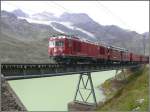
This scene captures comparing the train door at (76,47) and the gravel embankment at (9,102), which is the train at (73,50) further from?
the gravel embankment at (9,102)

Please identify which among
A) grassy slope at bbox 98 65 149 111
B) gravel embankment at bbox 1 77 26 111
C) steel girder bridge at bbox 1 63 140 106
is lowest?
grassy slope at bbox 98 65 149 111

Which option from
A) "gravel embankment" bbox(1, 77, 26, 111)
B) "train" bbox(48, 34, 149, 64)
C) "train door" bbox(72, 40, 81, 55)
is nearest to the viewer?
"gravel embankment" bbox(1, 77, 26, 111)

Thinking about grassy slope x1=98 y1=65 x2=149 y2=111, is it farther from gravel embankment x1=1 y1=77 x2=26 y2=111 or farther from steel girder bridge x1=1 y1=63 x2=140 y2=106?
gravel embankment x1=1 y1=77 x2=26 y2=111

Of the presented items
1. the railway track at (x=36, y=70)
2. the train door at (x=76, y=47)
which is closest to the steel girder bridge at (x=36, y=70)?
the railway track at (x=36, y=70)

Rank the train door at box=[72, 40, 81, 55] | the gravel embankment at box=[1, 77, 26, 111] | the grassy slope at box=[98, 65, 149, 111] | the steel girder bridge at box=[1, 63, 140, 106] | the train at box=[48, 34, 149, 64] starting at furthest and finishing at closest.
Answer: the train door at box=[72, 40, 81, 55]
the train at box=[48, 34, 149, 64]
the grassy slope at box=[98, 65, 149, 111]
the steel girder bridge at box=[1, 63, 140, 106]
the gravel embankment at box=[1, 77, 26, 111]

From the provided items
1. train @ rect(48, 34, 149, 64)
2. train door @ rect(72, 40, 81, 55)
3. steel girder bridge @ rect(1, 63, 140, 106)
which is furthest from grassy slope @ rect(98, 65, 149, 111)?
train door @ rect(72, 40, 81, 55)

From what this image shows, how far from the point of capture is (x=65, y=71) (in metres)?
37.1

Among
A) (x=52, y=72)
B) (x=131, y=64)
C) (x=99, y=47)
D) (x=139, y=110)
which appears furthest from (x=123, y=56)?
(x=139, y=110)

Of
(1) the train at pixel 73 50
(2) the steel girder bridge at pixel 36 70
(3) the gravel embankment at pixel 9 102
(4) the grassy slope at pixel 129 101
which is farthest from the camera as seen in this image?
(1) the train at pixel 73 50

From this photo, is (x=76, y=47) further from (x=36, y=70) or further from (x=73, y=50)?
(x=36, y=70)

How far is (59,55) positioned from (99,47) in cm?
1246

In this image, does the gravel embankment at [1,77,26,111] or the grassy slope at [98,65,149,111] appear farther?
the grassy slope at [98,65,149,111]

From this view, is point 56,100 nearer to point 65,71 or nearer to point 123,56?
point 123,56

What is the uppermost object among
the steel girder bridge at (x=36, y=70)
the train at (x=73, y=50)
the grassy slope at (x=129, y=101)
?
the train at (x=73, y=50)
